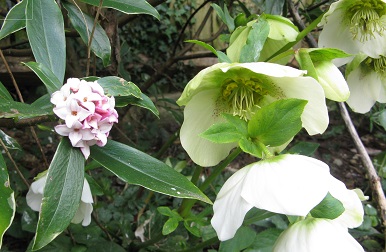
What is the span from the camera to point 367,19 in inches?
27.6

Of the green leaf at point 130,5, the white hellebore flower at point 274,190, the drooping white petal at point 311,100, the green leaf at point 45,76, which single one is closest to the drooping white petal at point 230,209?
the white hellebore flower at point 274,190

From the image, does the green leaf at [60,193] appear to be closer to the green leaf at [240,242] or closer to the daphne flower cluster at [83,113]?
the daphne flower cluster at [83,113]

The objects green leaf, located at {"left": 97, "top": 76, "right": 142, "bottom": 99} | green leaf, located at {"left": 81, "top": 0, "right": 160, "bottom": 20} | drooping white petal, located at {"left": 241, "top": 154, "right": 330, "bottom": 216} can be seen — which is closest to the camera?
drooping white petal, located at {"left": 241, "top": 154, "right": 330, "bottom": 216}

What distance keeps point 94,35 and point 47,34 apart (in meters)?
0.14

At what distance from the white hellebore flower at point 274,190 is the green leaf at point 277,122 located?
0.09 feet

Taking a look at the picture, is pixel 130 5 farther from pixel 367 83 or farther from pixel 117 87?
pixel 367 83

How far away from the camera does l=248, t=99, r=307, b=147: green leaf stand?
0.44 metres


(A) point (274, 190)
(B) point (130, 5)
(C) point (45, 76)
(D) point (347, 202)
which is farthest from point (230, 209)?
(B) point (130, 5)

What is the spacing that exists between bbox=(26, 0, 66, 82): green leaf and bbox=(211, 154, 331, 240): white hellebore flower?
0.93 feet

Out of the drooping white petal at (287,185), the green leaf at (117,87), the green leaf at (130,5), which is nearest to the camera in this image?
the drooping white petal at (287,185)

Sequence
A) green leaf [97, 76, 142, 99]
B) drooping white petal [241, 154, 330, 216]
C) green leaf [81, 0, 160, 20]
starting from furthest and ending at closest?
green leaf [81, 0, 160, 20], green leaf [97, 76, 142, 99], drooping white petal [241, 154, 330, 216]

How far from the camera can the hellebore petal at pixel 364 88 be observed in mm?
733

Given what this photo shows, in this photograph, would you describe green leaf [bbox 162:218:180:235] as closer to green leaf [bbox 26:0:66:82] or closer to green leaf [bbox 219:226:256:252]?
green leaf [bbox 219:226:256:252]

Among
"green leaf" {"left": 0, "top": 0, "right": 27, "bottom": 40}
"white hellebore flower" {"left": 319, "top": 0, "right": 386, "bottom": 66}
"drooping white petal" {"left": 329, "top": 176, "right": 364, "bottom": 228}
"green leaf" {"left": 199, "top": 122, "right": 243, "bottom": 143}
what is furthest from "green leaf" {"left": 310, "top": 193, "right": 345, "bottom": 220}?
"green leaf" {"left": 0, "top": 0, "right": 27, "bottom": 40}
